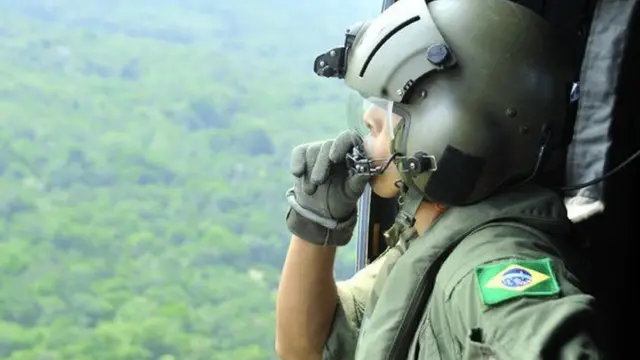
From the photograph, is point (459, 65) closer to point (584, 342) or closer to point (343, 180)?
point (343, 180)

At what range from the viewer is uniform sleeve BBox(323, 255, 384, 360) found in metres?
2.03

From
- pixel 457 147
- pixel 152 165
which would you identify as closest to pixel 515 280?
pixel 457 147

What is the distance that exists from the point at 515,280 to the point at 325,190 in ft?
1.87

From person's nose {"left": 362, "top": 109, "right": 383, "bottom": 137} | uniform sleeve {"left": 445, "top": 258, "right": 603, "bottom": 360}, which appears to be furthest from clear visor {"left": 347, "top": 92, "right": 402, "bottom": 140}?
uniform sleeve {"left": 445, "top": 258, "right": 603, "bottom": 360}

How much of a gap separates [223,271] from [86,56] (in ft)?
2.38

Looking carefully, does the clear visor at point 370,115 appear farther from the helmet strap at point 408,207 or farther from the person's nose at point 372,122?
the helmet strap at point 408,207

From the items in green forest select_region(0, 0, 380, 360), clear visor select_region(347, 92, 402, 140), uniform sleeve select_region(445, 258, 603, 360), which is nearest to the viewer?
uniform sleeve select_region(445, 258, 603, 360)

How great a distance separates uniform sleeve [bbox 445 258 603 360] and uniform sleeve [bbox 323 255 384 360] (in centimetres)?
68

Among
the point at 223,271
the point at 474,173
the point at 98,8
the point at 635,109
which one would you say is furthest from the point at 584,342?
the point at 98,8

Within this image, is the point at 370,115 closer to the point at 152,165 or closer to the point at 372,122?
the point at 372,122

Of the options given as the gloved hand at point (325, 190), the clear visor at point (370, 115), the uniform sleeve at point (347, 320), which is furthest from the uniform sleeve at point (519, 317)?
the uniform sleeve at point (347, 320)

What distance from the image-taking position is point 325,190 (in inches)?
71.5

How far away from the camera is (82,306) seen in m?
2.62

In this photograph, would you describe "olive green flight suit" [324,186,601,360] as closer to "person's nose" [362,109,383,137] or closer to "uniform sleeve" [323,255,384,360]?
"person's nose" [362,109,383,137]
